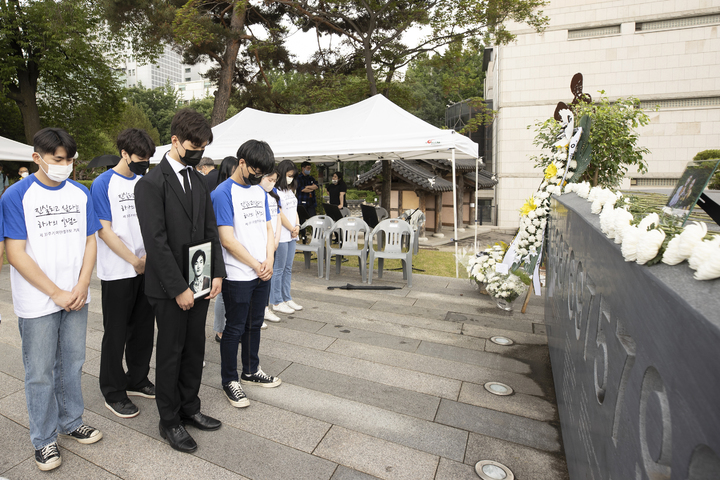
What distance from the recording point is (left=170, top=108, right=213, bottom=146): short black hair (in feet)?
7.93

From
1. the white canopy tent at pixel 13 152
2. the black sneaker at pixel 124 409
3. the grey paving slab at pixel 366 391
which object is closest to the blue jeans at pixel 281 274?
the grey paving slab at pixel 366 391

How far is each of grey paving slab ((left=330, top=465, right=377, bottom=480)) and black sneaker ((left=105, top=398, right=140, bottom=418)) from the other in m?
Answer: 1.54

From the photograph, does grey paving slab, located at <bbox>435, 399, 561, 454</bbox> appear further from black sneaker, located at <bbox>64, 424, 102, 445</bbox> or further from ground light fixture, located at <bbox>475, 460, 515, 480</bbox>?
black sneaker, located at <bbox>64, 424, 102, 445</bbox>

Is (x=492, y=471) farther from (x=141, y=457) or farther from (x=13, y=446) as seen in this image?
(x=13, y=446)

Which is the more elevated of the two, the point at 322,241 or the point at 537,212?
the point at 537,212

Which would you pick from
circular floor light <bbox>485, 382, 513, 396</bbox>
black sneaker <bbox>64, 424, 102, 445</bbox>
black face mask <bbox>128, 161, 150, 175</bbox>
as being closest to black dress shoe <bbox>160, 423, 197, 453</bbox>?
black sneaker <bbox>64, 424, 102, 445</bbox>

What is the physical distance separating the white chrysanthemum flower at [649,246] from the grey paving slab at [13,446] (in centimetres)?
322

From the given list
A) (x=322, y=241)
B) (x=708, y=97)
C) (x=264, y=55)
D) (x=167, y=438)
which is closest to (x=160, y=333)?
(x=167, y=438)

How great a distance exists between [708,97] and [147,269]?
28.1 m

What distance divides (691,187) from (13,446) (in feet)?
12.4

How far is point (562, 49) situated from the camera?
→ 2270cm

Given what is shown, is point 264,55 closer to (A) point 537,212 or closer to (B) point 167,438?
(A) point 537,212

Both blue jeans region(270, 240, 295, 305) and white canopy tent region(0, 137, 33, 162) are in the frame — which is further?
white canopy tent region(0, 137, 33, 162)

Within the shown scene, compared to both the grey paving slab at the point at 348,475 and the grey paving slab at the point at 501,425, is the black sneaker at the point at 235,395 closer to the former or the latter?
the grey paving slab at the point at 348,475
